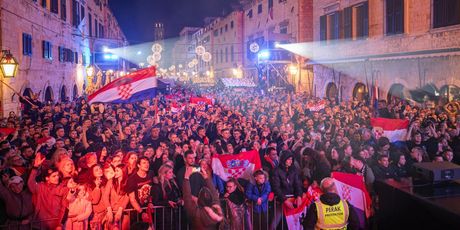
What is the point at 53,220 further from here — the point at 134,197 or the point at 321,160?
the point at 321,160

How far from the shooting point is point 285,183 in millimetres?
7996

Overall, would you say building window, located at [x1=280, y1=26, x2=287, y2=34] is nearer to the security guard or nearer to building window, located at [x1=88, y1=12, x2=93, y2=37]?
building window, located at [x1=88, y1=12, x2=93, y2=37]

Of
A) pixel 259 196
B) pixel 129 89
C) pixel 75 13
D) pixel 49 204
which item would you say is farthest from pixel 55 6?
pixel 259 196

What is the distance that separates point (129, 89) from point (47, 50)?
11670 mm

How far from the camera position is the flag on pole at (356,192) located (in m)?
7.59

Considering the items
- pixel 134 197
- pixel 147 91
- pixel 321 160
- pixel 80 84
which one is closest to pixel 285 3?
pixel 80 84

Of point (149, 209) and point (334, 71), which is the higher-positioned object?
point (334, 71)

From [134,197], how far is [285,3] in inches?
1223

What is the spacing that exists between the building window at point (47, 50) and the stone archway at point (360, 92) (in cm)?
1639

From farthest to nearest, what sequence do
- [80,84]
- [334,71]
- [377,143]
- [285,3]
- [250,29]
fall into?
[250,29] → [285,3] → [80,84] → [334,71] → [377,143]

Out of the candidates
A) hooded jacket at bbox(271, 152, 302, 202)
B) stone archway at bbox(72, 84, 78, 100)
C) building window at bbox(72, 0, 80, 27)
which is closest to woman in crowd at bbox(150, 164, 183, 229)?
hooded jacket at bbox(271, 152, 302, 202)

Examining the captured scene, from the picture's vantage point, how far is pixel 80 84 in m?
31.6

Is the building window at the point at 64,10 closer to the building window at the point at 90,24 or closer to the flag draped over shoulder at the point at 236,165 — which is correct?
the building window at the point at 90,24

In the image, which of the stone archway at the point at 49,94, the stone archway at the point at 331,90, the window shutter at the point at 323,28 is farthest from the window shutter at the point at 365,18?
the stone archway at the point at 49,94
